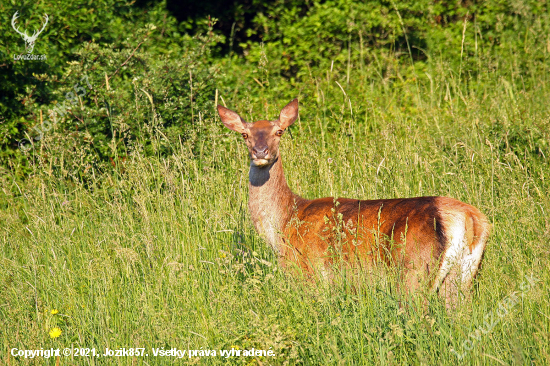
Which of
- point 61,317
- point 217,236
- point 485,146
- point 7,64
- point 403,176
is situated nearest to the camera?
point 61,317

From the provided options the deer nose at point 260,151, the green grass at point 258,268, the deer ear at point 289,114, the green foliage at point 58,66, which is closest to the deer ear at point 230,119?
the green grass at point 258,268

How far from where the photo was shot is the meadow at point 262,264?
2.78 metres

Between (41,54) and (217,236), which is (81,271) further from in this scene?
(41,54)

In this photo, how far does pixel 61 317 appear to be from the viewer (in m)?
3.47

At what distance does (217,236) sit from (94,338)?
1.27 meters

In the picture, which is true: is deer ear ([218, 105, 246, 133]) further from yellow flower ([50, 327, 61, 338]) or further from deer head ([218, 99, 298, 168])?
yellow flower ([50, 327, 61, 338])

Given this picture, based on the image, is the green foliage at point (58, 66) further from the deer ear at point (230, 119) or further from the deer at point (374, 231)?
the deer at point (374, 231)

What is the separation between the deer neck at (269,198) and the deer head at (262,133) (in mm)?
91

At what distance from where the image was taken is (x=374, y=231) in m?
3.31

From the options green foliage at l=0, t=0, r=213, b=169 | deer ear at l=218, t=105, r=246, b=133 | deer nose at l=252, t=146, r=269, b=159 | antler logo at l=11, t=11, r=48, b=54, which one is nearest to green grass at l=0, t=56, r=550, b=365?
deer ear at l=218, t=105, r=246, b=133

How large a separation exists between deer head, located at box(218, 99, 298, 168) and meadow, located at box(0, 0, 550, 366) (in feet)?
1.63

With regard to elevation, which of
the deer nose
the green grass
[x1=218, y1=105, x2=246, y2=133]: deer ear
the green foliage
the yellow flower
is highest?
the green foliage

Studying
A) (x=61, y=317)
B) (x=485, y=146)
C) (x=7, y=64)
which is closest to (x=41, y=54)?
(x=7, y=64)

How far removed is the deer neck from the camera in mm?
4266
